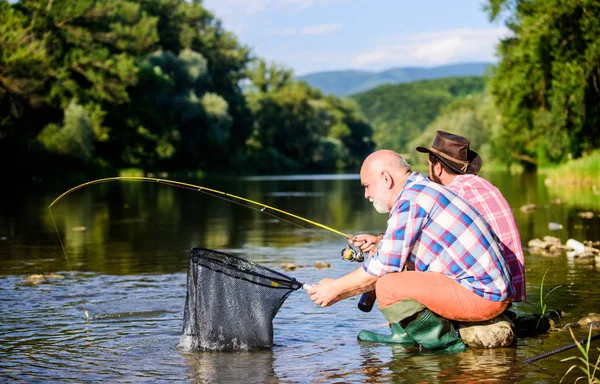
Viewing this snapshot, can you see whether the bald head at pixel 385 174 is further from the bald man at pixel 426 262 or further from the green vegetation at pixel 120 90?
the green vegetation at pixel 120 90

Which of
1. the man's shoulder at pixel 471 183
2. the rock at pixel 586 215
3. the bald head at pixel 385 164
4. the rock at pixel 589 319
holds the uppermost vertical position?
the bald head at pixel 385 164

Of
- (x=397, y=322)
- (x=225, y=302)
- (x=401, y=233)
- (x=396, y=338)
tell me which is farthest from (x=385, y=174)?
(x=225, y=302)

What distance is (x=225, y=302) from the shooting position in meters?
7.05

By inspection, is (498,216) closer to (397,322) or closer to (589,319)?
(397,322)

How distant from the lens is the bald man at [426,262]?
20.5ft

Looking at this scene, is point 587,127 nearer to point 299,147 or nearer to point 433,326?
point 433,326

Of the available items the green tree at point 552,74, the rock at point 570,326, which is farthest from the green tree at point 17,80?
the rock at point 570,326

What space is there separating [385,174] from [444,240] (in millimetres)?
631

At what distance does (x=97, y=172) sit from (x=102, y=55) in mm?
7597

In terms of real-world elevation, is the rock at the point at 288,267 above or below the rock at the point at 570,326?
above

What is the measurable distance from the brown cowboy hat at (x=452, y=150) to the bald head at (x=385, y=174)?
0.72 m

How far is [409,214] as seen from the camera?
6176 mm

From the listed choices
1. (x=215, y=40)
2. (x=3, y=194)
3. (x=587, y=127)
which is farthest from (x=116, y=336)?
(x=215, y=40)

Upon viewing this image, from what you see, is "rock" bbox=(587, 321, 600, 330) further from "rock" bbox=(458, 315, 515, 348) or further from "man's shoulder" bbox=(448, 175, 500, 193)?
"man's shoulder" bbox=(448, 175, 500, 193)
